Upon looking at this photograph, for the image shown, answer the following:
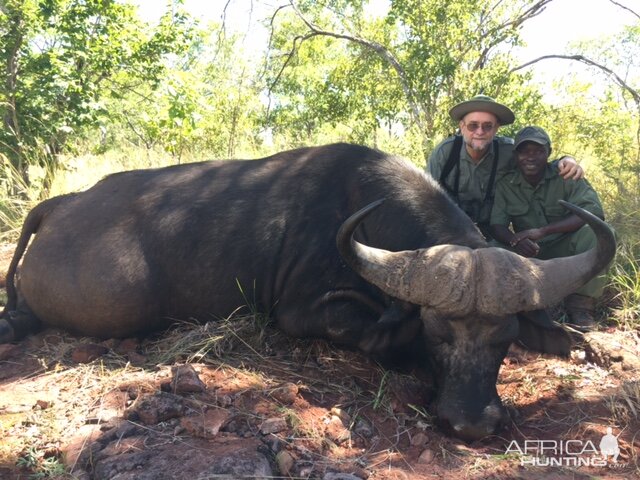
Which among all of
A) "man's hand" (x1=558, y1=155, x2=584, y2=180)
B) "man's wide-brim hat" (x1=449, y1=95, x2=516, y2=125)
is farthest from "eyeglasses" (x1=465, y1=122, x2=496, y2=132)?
"man's hand" (x1=558, y1=155, x2=584, y2=180)

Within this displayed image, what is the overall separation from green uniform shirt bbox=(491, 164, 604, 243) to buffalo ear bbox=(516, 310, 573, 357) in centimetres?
147

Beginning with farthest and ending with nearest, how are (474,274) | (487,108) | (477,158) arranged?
(477,158), (487,108), (474,274)

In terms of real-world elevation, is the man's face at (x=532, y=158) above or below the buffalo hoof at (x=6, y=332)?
above

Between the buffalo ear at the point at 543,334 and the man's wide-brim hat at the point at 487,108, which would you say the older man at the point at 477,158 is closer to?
the man's wide-brim hat at the point at 487,108

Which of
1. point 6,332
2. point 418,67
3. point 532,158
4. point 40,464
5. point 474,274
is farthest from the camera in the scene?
point 418,67

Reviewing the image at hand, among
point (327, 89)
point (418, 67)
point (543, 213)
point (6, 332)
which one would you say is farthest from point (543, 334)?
point (327, 89)

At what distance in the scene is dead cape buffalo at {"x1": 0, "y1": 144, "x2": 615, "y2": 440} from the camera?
327cm

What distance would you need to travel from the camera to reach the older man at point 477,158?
4.92 m

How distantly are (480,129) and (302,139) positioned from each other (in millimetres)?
7791

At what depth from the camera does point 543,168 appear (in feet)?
15.6

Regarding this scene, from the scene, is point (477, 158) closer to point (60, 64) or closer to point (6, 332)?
point (6, 332)

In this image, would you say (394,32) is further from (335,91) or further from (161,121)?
(161,121)

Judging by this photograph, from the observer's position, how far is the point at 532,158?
468cm

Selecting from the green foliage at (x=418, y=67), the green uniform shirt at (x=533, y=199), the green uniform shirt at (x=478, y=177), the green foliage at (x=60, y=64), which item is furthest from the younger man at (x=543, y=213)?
the green foliage at (x=60, y=64)
